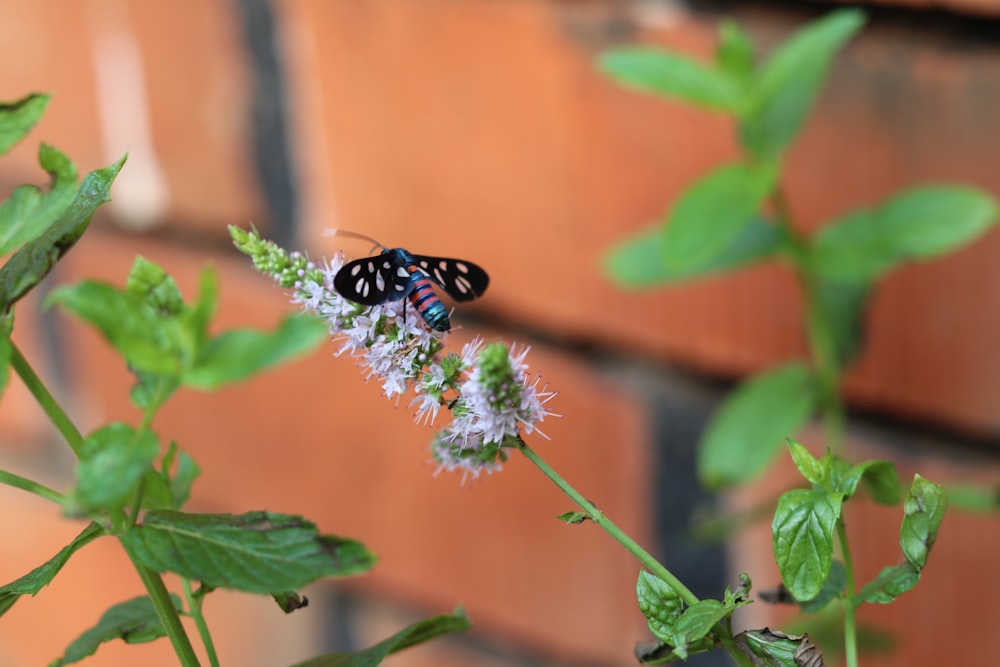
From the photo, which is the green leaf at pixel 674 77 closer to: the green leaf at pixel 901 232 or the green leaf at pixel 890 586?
the green leaf at pixel 901 232

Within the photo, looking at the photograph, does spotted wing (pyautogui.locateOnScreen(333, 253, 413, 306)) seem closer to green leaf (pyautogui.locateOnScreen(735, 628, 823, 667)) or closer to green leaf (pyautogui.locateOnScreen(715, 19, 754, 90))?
green leaf (pyautogui.locateOnScreen(735, 628, 823, 667))

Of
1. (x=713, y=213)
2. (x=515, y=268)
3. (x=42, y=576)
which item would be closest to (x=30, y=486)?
(x=42, y=576)

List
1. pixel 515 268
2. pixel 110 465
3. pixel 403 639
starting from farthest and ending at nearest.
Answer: pixel 515 268 < pixel 403 639 < pixel 110 465

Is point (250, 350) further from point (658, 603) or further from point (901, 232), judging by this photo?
point (901, 232)

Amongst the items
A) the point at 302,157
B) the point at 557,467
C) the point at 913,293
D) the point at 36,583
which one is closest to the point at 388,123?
the point at 302,157

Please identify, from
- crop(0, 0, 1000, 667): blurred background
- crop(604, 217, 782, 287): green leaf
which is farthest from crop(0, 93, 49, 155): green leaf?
crop(0, 0, 1000, 667): blurred background

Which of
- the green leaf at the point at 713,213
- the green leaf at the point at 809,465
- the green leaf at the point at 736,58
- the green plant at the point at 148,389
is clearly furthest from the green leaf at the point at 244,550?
the green leaf at the point at 736,58

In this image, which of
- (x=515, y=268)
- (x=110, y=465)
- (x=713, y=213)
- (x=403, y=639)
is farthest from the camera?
(x=515, y=268)
